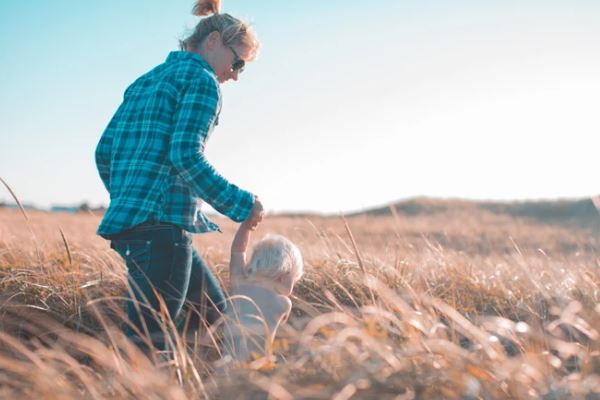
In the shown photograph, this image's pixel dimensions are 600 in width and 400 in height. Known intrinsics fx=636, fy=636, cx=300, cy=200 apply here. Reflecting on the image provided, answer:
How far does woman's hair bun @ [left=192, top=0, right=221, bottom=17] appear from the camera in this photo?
3.29m

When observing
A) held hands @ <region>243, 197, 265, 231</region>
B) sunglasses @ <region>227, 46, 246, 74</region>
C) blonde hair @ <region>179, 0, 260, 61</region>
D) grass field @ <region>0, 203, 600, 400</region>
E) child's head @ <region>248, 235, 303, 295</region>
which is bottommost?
grass field @ <region>0, 203, 600, 400</region>

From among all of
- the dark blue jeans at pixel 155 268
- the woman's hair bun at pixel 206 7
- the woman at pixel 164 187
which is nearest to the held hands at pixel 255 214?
the woman at pixel 164 187

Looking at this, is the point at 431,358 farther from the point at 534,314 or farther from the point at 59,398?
the point at 534,314

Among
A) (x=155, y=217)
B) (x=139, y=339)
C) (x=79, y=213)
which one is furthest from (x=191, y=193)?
(x=79, y=213)

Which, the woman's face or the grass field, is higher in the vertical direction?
the woman's face

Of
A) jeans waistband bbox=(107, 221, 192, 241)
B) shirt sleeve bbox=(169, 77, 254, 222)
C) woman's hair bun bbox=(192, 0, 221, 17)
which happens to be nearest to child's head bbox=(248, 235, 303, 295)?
shirt sleeve bbox=(169, 77, 254, 222)

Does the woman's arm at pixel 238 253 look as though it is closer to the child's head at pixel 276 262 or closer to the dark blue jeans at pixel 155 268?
the child's head at pixel 276 262

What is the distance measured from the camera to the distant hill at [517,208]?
21734 mm

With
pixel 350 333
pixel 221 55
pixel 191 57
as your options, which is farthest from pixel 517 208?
pixel 350 333

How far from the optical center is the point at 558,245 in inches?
572

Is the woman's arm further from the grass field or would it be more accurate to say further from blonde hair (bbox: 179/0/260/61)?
blonde hair (bbox: 179/0/260/61)

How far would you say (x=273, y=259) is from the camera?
10.2 feet

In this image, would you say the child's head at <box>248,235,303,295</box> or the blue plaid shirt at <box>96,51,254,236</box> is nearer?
the blue plaid shirt at <box>96,51,254,236</box>

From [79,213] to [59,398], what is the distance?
22810mm
